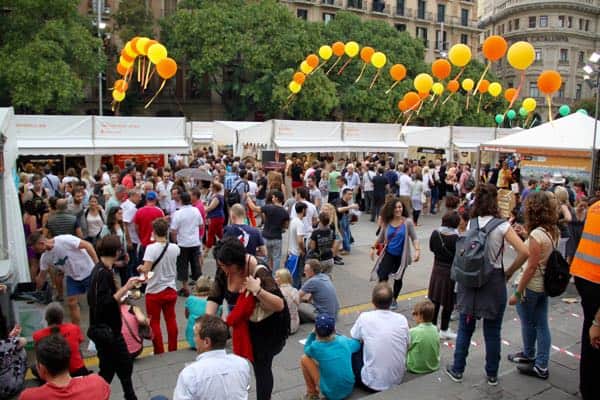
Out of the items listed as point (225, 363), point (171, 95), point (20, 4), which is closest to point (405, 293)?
point (225, 363)

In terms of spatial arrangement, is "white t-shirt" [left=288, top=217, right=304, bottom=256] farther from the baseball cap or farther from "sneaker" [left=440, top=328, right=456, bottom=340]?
the baseball cap

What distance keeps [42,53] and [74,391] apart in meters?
27.8

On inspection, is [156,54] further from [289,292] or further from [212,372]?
[212,372]

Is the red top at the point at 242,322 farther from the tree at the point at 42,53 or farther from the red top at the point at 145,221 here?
the tree at the point at 42,53

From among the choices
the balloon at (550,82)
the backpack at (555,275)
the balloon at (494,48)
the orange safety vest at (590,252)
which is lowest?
the backpack at (555,275)

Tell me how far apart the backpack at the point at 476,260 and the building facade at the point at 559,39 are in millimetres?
61572

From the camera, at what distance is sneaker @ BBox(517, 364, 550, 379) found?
4.26 metres

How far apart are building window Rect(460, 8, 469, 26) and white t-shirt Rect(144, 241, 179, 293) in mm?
58190

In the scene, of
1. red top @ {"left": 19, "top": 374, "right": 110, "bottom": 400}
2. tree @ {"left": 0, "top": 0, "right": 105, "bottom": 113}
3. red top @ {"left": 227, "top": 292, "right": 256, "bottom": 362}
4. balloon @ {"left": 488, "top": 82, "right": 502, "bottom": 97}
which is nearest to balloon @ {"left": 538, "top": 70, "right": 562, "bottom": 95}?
balloon @ {"left": 488, "top": 82, "right": 502, "bottom": 97}

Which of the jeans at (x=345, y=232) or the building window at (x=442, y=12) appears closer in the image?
the jeans at (x=345, y=232)

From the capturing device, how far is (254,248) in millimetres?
6445

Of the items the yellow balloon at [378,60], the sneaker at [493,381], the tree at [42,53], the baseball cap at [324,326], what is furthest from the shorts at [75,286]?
the tree at [42,53]

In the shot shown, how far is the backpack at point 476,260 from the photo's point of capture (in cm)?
397

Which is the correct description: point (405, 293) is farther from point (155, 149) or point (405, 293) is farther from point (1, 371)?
point (155, 149)
